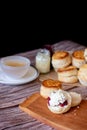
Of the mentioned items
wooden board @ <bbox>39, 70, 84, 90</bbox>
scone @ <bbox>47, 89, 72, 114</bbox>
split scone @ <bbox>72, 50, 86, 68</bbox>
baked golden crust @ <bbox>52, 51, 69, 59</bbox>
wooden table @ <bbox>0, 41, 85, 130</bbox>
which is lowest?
wooden board @ <bbox>39, 70, 84, 90</bbox>

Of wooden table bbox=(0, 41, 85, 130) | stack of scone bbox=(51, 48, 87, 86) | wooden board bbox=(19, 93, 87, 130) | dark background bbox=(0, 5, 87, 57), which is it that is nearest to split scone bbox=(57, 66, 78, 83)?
stack of scone bbox=(51, 48, 87, 86)

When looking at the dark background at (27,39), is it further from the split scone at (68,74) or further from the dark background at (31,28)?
the split scone at (68,74)

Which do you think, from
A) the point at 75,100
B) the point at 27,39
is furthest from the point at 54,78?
the point at 27,39

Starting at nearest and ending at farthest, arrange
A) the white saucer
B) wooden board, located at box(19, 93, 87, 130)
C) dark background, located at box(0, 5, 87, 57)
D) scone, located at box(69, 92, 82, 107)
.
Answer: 1. wooden board, located at box(19, 93, 87, 130)
2. scone, located at box(69, 92, 82, 107)
3. the white saucer
4. dark background, located at box(0, 5, 87, 57)

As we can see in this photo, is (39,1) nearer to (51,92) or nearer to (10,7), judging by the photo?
(10,7)

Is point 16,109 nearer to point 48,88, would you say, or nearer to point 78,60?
point 48,88

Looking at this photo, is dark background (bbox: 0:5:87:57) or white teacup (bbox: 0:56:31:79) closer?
white teacup (bbox: 0:56:31:79)

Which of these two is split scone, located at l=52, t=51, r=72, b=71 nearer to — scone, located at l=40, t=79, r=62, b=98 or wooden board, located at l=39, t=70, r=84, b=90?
wooden board, located at l=39, t=70, r=84, b=90

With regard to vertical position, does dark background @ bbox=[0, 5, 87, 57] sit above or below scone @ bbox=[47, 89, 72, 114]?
below

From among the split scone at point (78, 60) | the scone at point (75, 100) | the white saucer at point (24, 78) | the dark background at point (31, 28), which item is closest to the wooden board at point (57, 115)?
the scone at point (75, 100)
